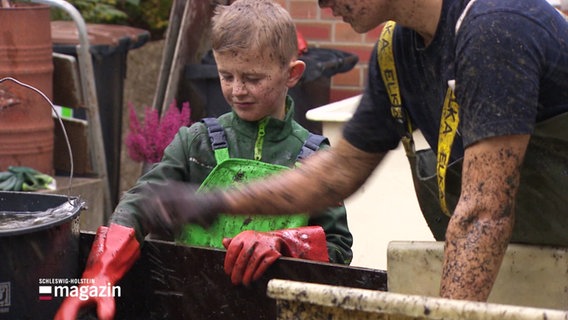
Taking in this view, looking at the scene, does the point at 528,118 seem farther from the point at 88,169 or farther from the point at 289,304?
the point at 88,169

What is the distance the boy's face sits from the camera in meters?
3.23

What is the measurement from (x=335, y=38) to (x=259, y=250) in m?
3.50

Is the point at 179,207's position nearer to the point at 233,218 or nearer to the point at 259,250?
the point at 259,250

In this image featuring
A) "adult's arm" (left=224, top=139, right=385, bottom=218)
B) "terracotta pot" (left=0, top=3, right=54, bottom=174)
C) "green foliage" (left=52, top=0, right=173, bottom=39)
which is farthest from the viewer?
"green foliage" (left=52, top=0, right=173, bottom=39)

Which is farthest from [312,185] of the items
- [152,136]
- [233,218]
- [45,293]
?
[152,136]

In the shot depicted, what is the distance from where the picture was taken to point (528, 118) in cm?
206

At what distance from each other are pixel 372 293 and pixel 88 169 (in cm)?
365

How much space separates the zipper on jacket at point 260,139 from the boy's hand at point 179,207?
1.75 ft

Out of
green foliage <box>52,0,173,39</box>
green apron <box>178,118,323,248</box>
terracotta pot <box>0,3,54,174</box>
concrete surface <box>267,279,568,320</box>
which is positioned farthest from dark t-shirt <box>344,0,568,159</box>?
green foliage <box>52,0,173,39</box>

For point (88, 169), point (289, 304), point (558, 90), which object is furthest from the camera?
point (88, 169)

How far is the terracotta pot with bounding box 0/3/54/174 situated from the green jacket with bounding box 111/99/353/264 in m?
1.87

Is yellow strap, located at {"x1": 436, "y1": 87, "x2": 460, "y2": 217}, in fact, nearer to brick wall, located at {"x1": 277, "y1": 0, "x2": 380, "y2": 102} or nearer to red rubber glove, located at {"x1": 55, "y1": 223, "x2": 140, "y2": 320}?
red rubber glove, located at {"x1": 55, "y1": 223, "x2": 140, "y2": 320}

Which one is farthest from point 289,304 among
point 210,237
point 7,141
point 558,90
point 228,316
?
point 7,141

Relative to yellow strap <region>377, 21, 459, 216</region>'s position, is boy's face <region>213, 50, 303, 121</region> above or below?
below
